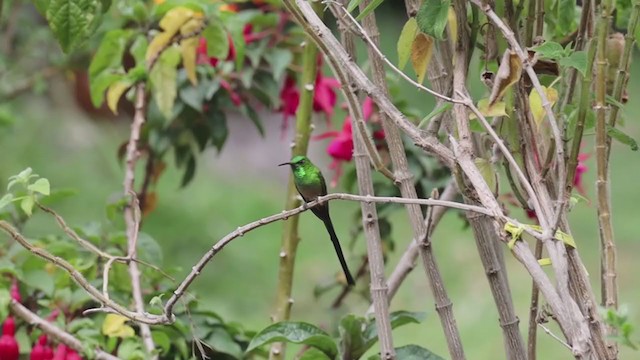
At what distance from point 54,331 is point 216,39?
1.78ft

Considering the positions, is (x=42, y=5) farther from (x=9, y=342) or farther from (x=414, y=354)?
(x=414, y=354)

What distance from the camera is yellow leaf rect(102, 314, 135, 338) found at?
130cm

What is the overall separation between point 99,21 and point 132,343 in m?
0.42

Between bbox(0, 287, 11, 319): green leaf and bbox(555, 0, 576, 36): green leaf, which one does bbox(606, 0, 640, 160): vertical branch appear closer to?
bbox(555, 0, 576, 36): green leaf

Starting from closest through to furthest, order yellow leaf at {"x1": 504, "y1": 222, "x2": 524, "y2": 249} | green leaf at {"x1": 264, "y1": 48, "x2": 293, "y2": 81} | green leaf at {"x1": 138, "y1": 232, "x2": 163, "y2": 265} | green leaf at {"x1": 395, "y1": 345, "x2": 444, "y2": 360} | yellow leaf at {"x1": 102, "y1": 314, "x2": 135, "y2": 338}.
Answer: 1. yellow leaf at {"x1": 504, "y1": 222, "x2": 524, "y2": 249}
2. green leaf at {"x1": 395, "y1": 345, "x2": 444, "y2": 360}
3. yellow leaf at {"x1": 102, "y1": 314, "x2": 135, "y2": 338}
4. green leaf at {"x1": 138, "y1": 232, "x2": 163, "y2": 265}
5. green leaf at {"x1": 264, "y1": 48, "x2": 293, "y2": 81}

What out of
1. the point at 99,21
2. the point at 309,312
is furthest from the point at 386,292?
the point at 309,312

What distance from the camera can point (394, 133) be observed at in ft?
3.48

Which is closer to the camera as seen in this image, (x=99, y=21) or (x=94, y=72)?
(x=99, y=21)

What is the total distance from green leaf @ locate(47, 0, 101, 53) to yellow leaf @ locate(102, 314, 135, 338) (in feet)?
1.22

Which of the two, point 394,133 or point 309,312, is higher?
point 394,133

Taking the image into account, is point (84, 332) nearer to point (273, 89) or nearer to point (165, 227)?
point (273, 89)

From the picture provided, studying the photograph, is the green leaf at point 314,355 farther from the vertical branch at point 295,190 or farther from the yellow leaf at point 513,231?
the yellow leaf at point 513,231

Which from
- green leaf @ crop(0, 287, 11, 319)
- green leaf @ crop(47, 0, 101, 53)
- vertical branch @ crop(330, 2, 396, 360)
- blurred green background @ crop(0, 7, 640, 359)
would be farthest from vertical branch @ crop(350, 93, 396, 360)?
blurred green background @ crop(0, 7, 640, 359)

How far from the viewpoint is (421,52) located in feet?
3.18
